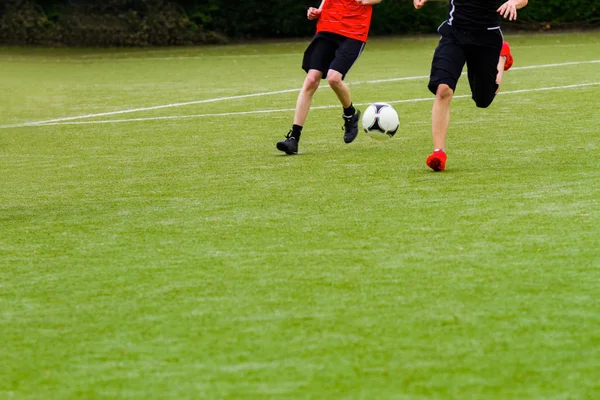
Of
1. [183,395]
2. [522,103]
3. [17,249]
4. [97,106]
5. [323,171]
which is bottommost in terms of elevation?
[97,106]

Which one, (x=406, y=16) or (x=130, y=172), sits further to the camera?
(x=406, y=16)

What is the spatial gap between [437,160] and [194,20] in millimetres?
26017

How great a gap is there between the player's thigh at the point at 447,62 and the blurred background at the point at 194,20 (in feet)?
80.3

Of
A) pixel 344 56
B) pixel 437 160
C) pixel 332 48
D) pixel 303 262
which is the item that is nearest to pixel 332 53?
pixel 332 48

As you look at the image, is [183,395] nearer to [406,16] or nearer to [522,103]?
[522,103]

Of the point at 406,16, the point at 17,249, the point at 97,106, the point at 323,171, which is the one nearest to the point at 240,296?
the point at 17,249

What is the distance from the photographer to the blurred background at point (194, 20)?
3303cm

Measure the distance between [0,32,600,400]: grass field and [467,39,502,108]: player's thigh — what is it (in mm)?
588

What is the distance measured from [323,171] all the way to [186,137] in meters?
3.31

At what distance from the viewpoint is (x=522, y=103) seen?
45.4 ft

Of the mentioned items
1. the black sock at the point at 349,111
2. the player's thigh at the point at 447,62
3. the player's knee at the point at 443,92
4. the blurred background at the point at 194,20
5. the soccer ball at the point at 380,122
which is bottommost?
the blurred background at the point at 194,20

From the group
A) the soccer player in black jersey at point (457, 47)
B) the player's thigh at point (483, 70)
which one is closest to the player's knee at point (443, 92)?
the soccer player in black jersey at point (457, 47)

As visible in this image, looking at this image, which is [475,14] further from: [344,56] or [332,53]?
[332,53]

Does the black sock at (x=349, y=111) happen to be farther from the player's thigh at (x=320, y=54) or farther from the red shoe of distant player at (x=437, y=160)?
the red shoe of distant player at (x=437, y=160)
